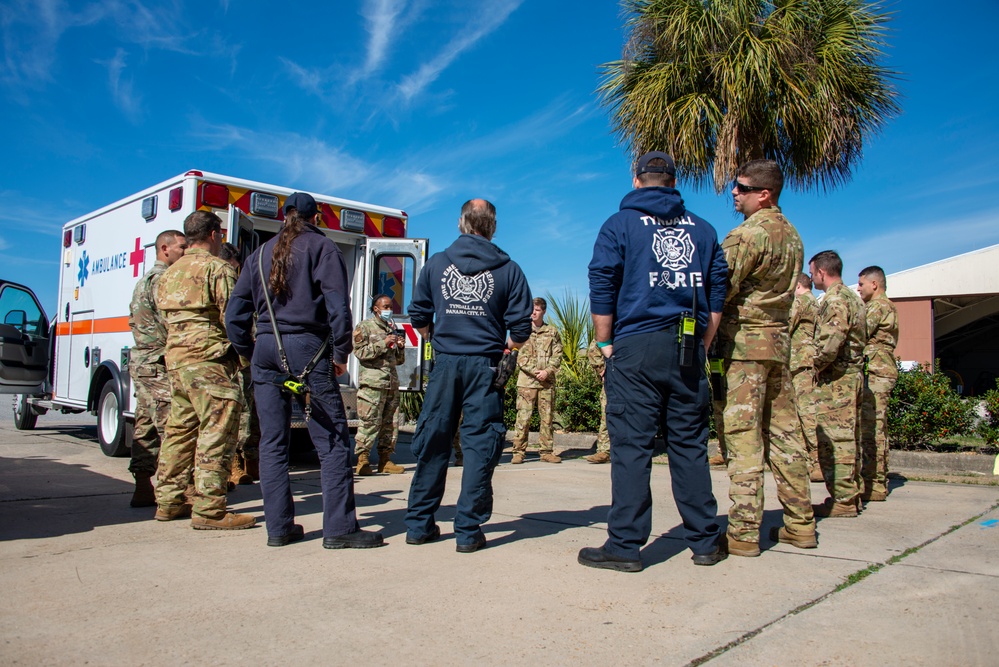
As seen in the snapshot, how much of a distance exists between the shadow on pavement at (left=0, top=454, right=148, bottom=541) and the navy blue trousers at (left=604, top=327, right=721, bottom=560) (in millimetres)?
3286

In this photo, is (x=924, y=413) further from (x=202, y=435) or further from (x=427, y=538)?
(x=202, y=435)

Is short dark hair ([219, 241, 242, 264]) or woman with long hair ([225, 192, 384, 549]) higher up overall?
short dark hair ([219, 241, 242, 264])

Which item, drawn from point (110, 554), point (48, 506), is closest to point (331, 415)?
point (110, 554)

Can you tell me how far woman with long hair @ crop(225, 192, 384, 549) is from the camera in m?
4.21

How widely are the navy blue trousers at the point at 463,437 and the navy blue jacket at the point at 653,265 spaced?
0.84 meters

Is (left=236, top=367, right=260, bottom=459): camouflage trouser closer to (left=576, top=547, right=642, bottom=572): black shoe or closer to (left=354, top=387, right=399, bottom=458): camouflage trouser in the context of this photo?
(left=354, top=387, right=399, bottom=458): camouflage trouser

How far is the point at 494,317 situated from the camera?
170 inches

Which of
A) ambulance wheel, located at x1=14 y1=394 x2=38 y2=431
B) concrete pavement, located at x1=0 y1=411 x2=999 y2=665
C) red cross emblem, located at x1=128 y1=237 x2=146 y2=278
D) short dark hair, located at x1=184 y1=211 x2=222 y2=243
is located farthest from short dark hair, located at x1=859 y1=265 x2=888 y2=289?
ambulance wheel, located at x1=14 y1=394 x2=38 y2=431

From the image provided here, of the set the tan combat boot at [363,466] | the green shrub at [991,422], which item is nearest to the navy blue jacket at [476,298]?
the tan combat boot at [363,466]

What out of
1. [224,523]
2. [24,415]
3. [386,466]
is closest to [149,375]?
[224,523]

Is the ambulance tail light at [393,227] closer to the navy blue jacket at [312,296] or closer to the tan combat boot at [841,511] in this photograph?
the navy blue jacket at [312,296]

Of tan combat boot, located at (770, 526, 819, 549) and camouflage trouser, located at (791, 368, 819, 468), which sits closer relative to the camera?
tan combat boot, located at (770, 526, 819, 549)

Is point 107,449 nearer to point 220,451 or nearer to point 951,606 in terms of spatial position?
point 220,451

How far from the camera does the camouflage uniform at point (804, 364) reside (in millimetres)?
5637
